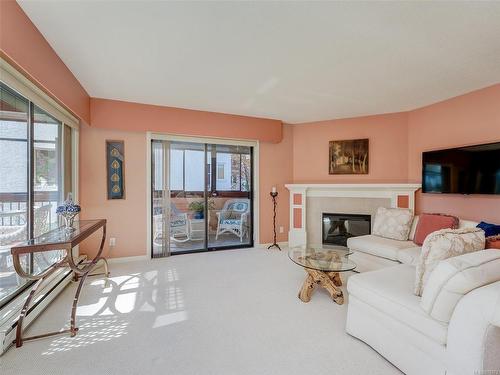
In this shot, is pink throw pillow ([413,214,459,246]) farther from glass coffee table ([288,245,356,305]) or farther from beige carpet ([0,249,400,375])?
beige carpet ([0,249,400,375])

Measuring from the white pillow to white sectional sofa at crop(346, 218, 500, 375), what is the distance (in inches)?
1.1

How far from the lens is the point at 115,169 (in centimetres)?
368

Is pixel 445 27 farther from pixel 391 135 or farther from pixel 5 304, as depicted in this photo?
pixel 5 304

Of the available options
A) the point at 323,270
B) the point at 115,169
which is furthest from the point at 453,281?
the point at 115,169

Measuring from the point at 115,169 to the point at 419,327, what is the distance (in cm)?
397

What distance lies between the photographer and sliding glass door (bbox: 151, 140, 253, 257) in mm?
3945

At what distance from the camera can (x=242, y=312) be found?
226 cm

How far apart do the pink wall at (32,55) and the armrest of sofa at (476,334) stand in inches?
122

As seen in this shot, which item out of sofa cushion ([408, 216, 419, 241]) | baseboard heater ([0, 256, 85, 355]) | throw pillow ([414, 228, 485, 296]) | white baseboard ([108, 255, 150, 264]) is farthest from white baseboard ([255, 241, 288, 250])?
throw pillow ([414, 228, 485, 296])

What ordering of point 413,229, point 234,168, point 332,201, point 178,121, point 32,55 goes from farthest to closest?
1. point 234,168
2. point 332,201
3. point 178,121
4. point 413,229
5. point 32,55

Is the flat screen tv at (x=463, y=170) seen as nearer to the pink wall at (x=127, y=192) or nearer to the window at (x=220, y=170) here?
the window at (x=220, y=170)

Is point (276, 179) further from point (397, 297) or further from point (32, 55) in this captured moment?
point (32, 55)

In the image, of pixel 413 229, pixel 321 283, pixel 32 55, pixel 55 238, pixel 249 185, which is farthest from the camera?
pixel 249 185

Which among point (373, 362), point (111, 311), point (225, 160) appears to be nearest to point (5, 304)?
point (111, 311)
